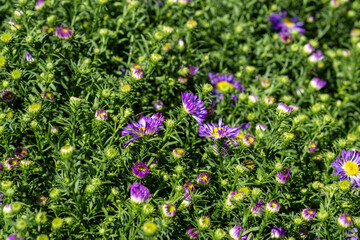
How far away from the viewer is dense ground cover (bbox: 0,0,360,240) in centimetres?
256

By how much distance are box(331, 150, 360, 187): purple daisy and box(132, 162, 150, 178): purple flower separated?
5.30 feet

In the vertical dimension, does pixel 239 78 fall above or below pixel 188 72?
below

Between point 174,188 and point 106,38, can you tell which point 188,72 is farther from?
point 174,188

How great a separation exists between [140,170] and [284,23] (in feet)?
11.4

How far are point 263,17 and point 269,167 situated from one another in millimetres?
2706

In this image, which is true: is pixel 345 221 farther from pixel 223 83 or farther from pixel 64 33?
pixel 64 33

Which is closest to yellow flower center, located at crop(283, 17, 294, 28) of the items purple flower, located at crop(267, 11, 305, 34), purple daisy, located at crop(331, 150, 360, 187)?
purple flower, located at crop(267, 11, 305, 34)

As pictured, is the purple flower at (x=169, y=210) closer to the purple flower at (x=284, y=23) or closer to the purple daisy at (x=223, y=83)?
the purple daisy at (x=223, y=83)

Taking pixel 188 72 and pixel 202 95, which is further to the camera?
pixel 188 72

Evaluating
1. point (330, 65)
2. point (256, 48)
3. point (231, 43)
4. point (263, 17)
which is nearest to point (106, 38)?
point (231, 43)

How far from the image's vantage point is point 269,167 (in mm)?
2910

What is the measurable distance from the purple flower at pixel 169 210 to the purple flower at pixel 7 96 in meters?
1.64

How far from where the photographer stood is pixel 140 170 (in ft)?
8.77

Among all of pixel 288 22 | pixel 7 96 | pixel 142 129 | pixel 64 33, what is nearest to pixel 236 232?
pixel 142 129
